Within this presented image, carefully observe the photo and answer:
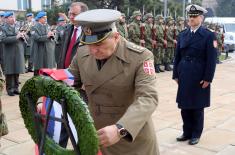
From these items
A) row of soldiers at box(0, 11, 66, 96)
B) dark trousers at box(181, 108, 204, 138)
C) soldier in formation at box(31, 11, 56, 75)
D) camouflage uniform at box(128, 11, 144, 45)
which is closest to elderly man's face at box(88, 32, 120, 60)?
dark trousers at box(181, 108, 204, 138)

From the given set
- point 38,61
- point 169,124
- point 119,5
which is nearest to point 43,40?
point 38,61

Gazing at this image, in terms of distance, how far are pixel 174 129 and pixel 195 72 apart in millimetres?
1176

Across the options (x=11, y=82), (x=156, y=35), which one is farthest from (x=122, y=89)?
(x=156, y=35)

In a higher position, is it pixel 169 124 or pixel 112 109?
pixel 112 109

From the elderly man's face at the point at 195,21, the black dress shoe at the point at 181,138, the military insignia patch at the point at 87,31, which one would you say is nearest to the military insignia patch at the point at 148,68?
the military insignia patch at the point at 87,31

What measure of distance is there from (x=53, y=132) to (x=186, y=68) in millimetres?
3123

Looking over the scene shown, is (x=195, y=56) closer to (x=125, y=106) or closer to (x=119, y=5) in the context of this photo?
(x=125, y=106)

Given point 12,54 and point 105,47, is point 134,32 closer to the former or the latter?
point 12,54

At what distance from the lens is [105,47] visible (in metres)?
2.03

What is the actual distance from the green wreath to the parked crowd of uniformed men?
587mm

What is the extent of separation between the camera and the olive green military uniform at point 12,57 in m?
8.09

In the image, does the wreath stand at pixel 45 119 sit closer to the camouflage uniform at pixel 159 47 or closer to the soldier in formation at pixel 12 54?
the soldier in formation at pixel 12 54

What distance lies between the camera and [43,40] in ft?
28.9

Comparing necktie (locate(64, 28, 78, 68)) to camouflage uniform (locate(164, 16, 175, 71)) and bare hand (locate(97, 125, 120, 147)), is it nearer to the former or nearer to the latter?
bare hand (locate(97, 125, 120, 147))
